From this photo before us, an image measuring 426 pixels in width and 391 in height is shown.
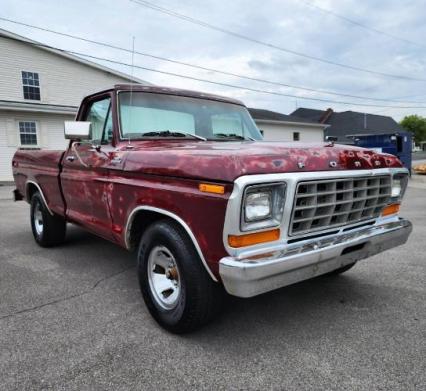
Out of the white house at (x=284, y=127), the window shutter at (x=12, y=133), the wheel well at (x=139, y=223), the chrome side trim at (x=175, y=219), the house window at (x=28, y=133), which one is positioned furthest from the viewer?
the white house at (x=284, y=127)

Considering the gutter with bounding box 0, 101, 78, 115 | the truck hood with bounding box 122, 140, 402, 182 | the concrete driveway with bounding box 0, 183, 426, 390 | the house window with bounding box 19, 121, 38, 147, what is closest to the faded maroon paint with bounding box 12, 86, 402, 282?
the truck hood with bounding box 122, 140, 402, 182

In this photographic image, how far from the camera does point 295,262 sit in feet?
8.01

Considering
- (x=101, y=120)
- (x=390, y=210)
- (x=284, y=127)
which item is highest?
(x=101, y=120)

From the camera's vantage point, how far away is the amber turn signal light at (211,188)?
237 centimetres

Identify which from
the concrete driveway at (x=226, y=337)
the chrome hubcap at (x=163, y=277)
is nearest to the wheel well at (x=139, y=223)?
the chrome hubcap at (x=163, y=277)

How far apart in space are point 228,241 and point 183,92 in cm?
233

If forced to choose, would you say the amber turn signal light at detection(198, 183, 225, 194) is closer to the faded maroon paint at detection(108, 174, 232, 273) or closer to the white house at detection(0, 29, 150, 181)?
the faded maroon paint at detection(108, 174, 232, 273)

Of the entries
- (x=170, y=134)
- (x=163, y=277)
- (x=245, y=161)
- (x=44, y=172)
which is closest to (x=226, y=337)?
(x=163, y=277)

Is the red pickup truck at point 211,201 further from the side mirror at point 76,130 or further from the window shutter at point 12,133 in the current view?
the window shutter at point 12,133

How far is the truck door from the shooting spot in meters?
3.67

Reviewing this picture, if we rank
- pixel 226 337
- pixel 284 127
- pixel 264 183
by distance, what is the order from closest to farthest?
pixel 264 183 → pixel 226 337 → pixel 284 127

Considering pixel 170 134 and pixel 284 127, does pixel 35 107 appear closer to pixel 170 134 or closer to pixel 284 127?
pixel 170 134

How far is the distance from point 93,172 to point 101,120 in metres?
0.65

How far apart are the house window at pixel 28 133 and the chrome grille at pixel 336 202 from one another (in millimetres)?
17199
